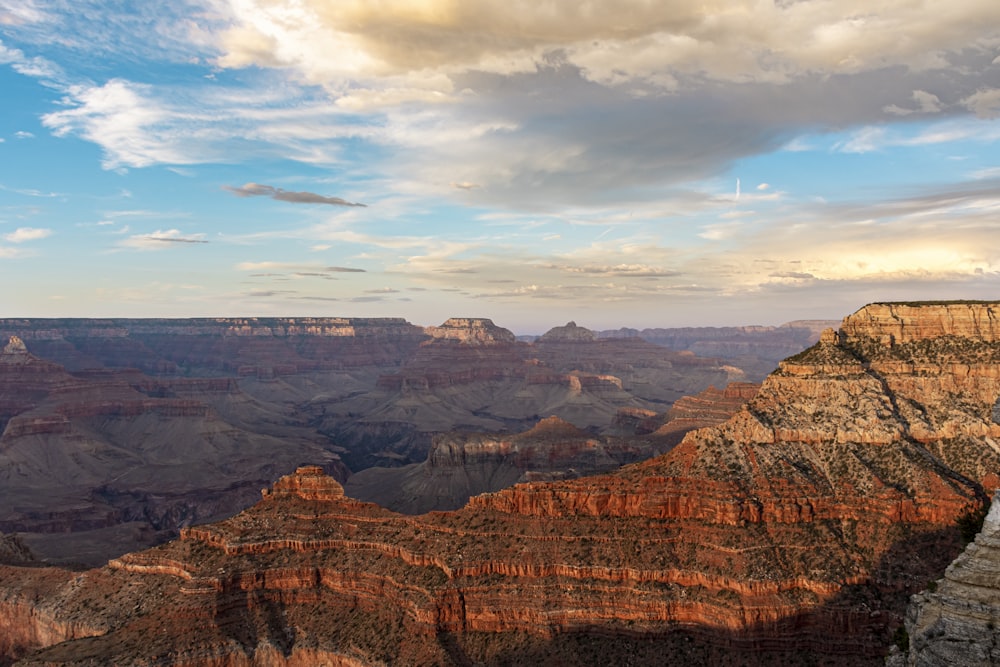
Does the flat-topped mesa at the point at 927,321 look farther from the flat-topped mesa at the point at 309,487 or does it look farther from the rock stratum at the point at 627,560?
the flat-topped mesa at the point at 309,487

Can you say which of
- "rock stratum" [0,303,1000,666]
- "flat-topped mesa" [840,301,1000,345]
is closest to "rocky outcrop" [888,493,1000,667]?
"rock stratum" [0,303,1000,666]

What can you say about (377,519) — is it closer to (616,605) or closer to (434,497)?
(616,605)

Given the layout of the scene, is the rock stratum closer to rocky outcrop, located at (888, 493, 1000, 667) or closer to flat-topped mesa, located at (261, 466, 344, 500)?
flat-topped mesa, located at (261, 466, 344, 500)

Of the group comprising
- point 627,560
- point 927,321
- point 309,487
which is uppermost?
point 927,321

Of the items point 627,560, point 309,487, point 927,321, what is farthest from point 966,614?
point 927,321

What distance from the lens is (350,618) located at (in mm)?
79562

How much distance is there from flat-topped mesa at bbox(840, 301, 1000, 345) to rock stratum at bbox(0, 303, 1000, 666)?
1.38 m

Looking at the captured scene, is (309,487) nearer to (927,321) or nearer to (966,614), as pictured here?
(966,614)

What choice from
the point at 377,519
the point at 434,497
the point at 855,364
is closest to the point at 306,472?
the point at 377,519

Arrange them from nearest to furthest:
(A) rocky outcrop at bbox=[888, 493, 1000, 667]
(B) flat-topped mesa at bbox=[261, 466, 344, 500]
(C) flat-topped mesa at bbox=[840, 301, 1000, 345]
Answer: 1. (A) rocky outcrop at bbox=[888, 493, 1000, 667]
2. (B) flat-topped mesa at bbox=[261, 466, 344, 500]
3. (C) flat-topped mesa at bbox=[840, 301, 1000, 345]

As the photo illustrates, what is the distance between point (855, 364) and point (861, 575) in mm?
31901

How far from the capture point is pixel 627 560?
255 feet

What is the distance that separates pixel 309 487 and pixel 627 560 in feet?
133

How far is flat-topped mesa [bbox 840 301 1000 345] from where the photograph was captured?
96812mm
